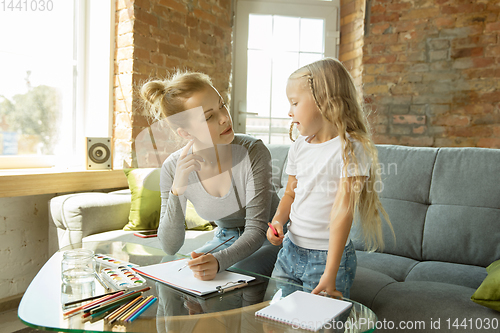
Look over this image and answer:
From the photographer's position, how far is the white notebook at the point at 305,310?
31.0 inches

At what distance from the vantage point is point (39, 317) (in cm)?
84

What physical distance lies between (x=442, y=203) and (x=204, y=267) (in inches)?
47.9

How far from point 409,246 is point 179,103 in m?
1.21

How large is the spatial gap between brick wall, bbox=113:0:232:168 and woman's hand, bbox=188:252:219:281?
193 centimetres

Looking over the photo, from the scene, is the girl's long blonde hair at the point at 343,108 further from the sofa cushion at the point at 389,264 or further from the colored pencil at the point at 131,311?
the colored pencil at the point at 131,311

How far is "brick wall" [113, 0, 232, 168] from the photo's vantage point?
2762mm

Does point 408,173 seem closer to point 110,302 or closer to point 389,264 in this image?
point 389,264

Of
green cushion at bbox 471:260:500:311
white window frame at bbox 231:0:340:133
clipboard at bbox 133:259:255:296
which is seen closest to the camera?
clipboard at bbox 133:259:255:296

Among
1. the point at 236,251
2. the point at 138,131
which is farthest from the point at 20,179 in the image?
the point at 236,251

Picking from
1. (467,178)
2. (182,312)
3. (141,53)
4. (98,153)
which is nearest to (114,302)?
(182,312)

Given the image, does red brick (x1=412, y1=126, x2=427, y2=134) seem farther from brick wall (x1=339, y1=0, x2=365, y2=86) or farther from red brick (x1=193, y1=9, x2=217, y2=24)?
red brick (x1=193, y1=9, x2=217, y2=24)

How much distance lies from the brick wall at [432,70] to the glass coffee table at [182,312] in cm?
272

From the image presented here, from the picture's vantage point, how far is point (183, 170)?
1387 millimetres

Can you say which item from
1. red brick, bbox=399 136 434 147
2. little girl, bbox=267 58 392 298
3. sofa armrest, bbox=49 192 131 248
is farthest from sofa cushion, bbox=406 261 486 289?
red brick, bbox=399 136 434 147
